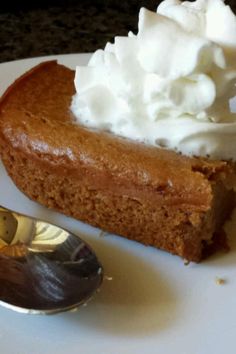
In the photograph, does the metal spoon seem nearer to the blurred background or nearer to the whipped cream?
the whipped cream

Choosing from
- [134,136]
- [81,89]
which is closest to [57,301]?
[134,136]

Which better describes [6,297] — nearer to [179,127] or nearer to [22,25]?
[179,127]

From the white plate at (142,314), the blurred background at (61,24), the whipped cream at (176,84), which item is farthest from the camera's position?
the blurred background at (61,24)

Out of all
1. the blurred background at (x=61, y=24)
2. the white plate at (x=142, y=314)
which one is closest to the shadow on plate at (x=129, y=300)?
the white plate at (x=142, y=314)

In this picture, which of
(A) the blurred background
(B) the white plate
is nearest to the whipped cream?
(B) the white plate

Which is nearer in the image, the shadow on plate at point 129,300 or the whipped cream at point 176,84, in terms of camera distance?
the shadow on plate at point 129,300

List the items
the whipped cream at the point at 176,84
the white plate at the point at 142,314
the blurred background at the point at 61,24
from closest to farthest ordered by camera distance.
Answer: the white plate at the point at 142,314 < the whipped cream at the point at 176,84 < the blurred background at the point at 61,24

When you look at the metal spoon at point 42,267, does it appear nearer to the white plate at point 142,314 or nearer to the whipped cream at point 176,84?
the white plate at point 142,314
